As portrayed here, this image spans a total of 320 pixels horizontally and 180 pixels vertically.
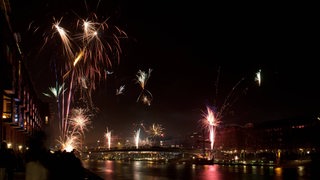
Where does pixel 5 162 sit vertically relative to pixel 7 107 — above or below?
below

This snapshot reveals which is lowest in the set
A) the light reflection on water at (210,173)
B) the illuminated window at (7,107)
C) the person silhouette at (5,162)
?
the light reflection on water at (210,173)


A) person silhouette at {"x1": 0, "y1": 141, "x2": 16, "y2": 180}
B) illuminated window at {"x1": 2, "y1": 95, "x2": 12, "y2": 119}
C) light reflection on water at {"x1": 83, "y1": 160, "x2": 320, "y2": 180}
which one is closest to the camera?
person silhouette at {"x1": 0, "y1": 141, "x2": 16, "y2": 180}

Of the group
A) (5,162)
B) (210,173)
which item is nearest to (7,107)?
(5,162)

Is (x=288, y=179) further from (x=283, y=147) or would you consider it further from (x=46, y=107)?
(x=283, y=147)

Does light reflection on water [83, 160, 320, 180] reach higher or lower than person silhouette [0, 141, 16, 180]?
lower

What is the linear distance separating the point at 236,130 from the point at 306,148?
35870mm

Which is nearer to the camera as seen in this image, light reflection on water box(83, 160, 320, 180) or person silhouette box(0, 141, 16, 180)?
person silhouette box(0, 141, 16, 180)

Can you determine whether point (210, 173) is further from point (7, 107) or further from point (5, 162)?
point (5, 162)

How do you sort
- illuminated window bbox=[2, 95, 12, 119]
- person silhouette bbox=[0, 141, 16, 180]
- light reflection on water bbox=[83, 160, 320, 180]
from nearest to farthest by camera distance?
1. person silhouette bbox=[0, 141, 16, 180]
2. illuminated window bbox=[2, 95, 12, 119]
3. light reflection on water bbox=[83, 160, 320, 180]

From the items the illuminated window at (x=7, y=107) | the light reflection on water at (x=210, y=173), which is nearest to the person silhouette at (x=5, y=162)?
the light reflection on water at (x=210, y=173)

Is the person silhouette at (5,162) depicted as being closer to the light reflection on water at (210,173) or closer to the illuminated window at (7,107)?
the light reflection on water at (210,173)

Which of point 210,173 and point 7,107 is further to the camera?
point 210,173

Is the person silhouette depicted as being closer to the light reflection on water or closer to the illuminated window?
the light reflection on water

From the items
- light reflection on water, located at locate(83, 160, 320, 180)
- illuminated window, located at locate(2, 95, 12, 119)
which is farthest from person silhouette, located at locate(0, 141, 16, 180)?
illuminated window, located at locate(2, 95, 12, 119)
